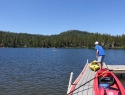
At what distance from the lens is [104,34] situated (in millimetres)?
160125

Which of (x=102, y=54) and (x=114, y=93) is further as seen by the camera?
(x=102, y=54)

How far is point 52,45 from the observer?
619 ft

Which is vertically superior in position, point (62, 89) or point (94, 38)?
point (94, 38)

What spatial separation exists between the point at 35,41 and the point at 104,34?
73.0 m

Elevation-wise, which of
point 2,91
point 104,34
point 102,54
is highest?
point 104,34

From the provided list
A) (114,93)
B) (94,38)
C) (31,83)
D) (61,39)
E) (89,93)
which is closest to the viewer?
(114,93)

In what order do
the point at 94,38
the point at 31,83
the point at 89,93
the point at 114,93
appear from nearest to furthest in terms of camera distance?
the point at 114,93 → the point at 89,93 → the point at 31,83 → the point at 94,38

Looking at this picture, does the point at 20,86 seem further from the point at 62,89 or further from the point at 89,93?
the point at 89,93

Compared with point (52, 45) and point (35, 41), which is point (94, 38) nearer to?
point (52, 45)

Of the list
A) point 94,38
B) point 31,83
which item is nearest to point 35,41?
point 94,38

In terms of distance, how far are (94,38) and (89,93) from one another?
149350 millimetres

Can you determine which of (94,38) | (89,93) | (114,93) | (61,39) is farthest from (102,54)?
(61,39)

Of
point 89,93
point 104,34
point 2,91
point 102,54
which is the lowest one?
point 2,91

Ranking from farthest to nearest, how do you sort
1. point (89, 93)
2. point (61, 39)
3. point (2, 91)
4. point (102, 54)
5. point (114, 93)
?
point (61, 39) → point (102, 54) → point (2, 91) → point (89, 93) → point (114, 93)
